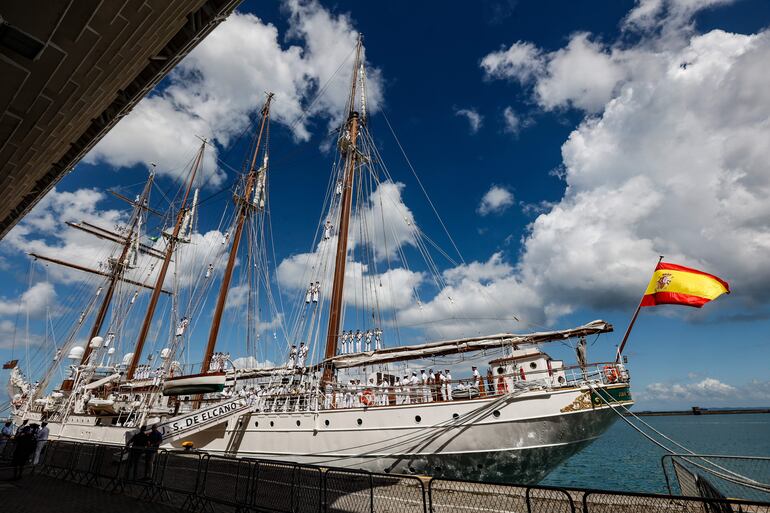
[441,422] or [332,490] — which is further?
[441,422]

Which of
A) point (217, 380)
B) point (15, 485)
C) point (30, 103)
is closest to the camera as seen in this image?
point (30, 103)

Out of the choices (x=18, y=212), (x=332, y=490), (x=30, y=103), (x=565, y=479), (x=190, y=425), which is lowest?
(x=565, y=479)

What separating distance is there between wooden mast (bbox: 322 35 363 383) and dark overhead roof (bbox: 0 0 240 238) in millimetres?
14601

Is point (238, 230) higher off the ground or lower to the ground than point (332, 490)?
higher

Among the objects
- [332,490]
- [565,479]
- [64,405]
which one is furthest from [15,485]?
[565,479]

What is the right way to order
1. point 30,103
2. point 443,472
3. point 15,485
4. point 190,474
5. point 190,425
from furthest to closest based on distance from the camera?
1. point 190,425
2. point 443,472
3. point 15,485
4. point 190,474
5. point 30,103

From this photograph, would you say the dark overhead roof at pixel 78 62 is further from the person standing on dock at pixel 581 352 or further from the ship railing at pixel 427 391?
the person standing on dock at pixel 581 352

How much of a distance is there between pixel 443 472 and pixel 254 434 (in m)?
9.47

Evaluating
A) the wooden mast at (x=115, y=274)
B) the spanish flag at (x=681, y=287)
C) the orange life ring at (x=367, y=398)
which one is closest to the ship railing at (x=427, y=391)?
the orange life ring at (x=367, y=398)

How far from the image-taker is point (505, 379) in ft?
44.0

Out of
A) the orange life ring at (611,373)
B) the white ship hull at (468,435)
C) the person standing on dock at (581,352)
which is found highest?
the person standing on dock at (581,352)

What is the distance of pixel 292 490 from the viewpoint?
7555 millimetres

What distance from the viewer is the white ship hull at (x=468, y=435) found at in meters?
12.4

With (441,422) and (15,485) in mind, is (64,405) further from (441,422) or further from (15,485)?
(441,422)
